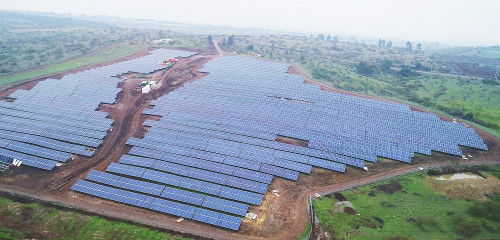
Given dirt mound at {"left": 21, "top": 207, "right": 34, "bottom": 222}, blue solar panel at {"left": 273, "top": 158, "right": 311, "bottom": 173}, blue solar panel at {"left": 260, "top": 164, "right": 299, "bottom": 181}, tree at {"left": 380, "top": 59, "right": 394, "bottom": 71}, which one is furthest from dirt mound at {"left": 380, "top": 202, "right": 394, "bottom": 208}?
tree at {"left": 380, "top": 59, "right": 394, "bottom": 71}

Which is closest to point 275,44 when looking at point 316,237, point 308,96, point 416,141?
point 308,96

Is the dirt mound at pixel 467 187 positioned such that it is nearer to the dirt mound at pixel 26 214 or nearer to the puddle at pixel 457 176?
the puddle at pixel 457 176

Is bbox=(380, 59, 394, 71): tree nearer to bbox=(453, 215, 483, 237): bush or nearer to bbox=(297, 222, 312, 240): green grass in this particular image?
bbox=(453, 215, 483, 237): bush

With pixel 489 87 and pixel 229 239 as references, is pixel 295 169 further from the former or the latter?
pixel 489 87

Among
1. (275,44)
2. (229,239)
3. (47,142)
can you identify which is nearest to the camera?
(229,239)

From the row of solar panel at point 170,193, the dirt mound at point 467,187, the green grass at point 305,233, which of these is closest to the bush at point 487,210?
the dirt mound at point 467,187

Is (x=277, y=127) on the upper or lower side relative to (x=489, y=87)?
lower

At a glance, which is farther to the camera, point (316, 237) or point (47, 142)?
point (47, 142)

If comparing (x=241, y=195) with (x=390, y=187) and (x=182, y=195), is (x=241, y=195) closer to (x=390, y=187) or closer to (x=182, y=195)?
(x=182, y=195)
